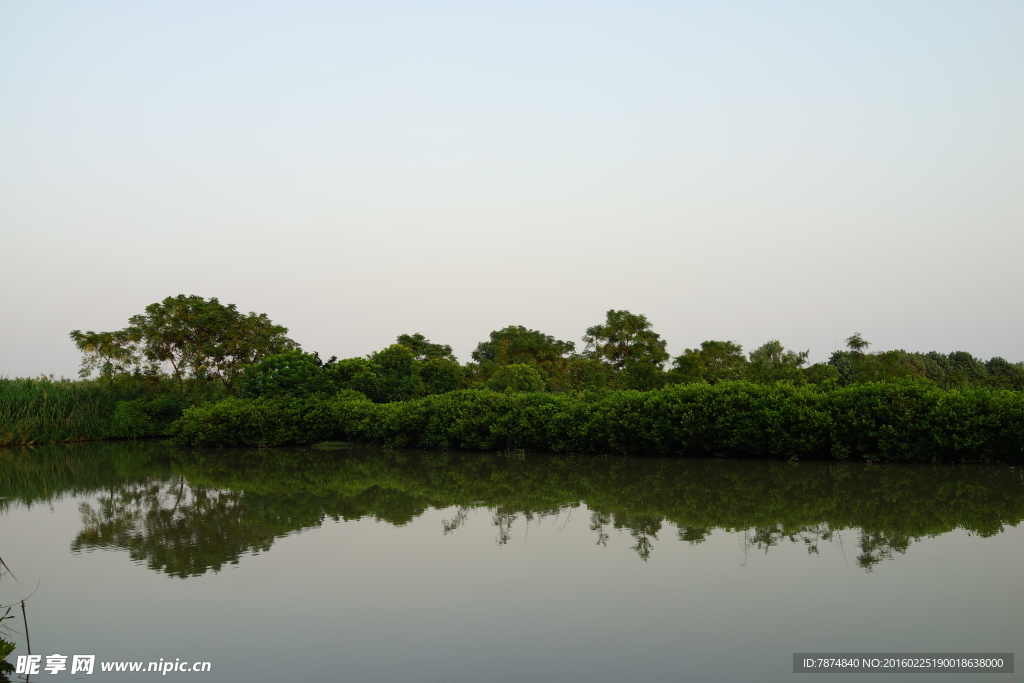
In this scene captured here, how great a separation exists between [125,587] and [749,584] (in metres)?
4.89

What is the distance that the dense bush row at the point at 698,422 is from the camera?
12094 millimetres

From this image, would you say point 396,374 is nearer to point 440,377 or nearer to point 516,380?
point 440,377

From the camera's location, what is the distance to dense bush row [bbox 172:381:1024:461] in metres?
12.1

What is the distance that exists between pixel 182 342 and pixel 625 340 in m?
17.4

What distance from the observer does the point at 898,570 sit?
230 inches

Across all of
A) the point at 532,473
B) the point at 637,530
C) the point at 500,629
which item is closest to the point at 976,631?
the point at 500,629

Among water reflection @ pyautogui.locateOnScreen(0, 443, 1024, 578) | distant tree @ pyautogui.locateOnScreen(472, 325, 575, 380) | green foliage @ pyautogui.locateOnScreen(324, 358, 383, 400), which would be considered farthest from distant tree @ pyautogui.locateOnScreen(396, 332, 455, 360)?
water reflection @ pyautogui.locateOnScreen(0, 443, 1024, 578)

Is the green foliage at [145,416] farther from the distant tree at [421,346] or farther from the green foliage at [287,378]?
the distant tree at [421,346]

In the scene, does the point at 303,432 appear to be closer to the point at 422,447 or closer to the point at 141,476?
the point at 422,447

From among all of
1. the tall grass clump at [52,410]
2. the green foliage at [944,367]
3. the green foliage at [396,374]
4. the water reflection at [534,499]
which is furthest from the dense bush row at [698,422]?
the green foliage at [944,367]

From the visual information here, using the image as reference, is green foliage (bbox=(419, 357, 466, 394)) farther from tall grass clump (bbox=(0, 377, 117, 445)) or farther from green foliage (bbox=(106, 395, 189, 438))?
tall grass clump (bbox=(0, 377, 117, 445))

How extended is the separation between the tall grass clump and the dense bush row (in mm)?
6679

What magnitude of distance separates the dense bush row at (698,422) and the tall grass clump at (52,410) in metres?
6.68

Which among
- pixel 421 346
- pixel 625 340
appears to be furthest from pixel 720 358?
pixel 421 346
